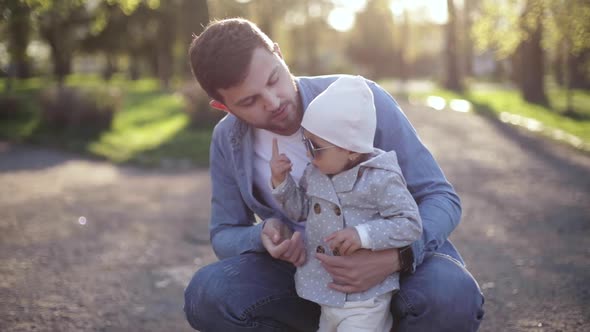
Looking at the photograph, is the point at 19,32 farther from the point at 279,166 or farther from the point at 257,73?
the point at 279,166

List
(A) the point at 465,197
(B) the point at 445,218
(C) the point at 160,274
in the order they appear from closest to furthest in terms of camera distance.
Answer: (B) the point at 445,218
(C) the point at 160,274
(A) the point at 465,197

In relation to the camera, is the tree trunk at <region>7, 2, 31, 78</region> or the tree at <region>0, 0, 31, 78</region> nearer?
the tree at <region>0, 0, 31, 78</region>

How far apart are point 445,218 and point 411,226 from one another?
323 millimetres

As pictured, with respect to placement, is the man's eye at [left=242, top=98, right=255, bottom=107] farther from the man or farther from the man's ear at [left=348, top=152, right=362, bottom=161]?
the man's ear at [left=348, top=152, right=362, bottom=161]

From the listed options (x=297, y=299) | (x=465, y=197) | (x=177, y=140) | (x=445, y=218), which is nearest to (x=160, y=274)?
(x=297, y=299)

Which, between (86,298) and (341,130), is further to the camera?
(86,298)

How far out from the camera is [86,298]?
3.88 m

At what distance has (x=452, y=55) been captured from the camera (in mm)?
24688

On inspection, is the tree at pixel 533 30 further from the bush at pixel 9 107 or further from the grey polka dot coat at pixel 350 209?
the bush at pixel 9 107

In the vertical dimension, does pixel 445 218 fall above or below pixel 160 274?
above

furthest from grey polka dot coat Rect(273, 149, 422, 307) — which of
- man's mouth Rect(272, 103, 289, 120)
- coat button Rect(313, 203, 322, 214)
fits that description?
man's mouth Rect(272, 103, 289, 120)

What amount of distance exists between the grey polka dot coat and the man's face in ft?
0.84

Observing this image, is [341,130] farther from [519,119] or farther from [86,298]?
[519,119]

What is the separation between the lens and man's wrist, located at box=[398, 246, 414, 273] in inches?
88.5
